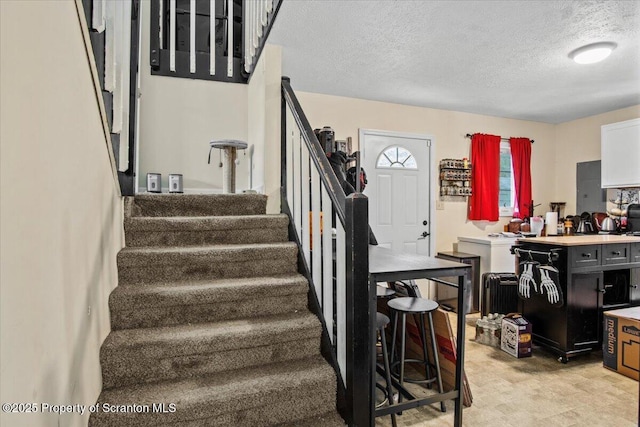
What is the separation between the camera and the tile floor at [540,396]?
2.24 m

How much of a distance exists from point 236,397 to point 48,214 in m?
1.04

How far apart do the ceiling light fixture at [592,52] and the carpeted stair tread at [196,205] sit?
9.82 ft

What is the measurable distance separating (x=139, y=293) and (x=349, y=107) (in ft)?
11.6

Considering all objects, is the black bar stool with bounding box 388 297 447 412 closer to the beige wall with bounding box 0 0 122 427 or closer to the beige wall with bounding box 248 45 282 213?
the beige wall with bounding box 248 45 282 213

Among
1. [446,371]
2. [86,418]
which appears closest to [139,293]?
[86,418]

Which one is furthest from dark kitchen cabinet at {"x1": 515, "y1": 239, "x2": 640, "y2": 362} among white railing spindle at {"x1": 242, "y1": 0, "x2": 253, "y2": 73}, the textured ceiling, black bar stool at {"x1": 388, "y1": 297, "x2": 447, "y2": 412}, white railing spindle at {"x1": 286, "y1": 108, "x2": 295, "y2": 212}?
white railing spindle at {"x1": 242, "y1": 0, "x2": 253, "y2": 73}

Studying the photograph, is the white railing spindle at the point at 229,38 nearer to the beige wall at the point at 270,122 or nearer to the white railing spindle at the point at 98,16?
the beige wall at the point at 270,122

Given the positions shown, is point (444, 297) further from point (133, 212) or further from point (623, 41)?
point (133, 212)

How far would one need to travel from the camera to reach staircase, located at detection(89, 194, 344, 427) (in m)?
1.58

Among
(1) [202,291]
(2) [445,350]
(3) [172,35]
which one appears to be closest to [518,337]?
(2) [445,350]

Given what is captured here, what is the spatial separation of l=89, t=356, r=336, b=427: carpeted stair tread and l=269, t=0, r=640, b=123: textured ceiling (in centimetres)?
239

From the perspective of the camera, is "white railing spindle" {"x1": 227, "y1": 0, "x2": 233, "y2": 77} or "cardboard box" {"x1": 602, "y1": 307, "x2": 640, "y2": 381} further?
"white railing spindle" {"x1": 227, "y1": 0, "x2": 233, "y2": 77}

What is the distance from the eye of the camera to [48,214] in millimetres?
1100

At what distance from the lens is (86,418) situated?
1.42 metres
